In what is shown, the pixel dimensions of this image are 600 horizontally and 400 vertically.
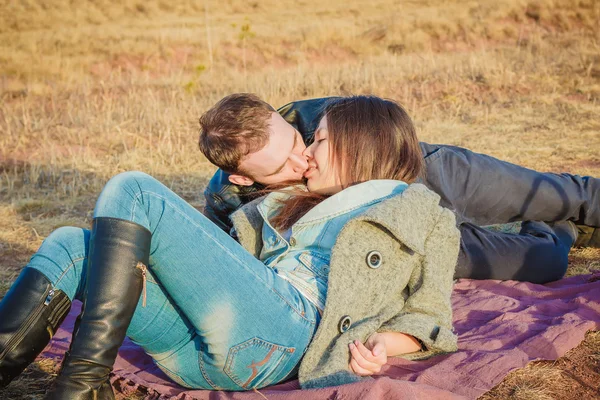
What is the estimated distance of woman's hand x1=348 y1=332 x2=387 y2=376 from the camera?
86.3 inches

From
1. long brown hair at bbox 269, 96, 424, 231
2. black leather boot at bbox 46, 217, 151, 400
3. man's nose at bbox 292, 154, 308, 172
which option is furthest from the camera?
man's nose at bbox 292, 154, 308, 172

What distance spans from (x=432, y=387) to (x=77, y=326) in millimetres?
1211

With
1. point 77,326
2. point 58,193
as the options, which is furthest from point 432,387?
point 58,193

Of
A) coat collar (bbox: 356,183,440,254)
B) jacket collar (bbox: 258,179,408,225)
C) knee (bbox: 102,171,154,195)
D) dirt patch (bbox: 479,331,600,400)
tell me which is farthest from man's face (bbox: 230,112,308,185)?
dirt patch (bbox: 479,331,600,400)

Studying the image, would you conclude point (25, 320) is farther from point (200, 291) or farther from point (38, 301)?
point (200, 291)

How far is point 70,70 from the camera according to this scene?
14125 mm

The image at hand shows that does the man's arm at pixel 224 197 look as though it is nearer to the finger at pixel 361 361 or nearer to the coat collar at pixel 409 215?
the coat collar at pixel 409 215

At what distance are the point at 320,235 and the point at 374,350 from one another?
0.50 m

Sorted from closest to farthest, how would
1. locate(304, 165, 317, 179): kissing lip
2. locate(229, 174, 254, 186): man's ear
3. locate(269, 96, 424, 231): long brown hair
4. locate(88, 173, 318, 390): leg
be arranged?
locate(88, 173, 318, 390): leg < locate(269, 96, 424, 231): long brown hair < locate(304, 165, 317, 179): kissing lip < locate(229, 174, 254, 186): man's ear

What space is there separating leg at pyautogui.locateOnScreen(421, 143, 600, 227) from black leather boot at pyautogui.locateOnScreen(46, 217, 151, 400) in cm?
221

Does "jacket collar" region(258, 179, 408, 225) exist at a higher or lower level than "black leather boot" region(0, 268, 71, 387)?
higher

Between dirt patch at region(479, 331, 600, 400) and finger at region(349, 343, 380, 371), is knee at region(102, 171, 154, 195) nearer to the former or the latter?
finger at region(349, 343, 380, 371)

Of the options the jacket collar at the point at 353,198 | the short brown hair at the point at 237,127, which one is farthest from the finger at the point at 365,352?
the short brown hair at the point at 237,127

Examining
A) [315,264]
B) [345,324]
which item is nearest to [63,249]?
[315,264]
